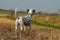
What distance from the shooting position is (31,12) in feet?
61.1

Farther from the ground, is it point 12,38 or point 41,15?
point 12,38

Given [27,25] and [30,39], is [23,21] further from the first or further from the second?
[30,39]

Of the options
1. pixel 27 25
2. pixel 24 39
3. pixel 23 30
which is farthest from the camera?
pixel 27 25

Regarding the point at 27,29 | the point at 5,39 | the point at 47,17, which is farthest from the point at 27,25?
the point at 47,17

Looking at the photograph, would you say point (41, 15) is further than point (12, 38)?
Yes

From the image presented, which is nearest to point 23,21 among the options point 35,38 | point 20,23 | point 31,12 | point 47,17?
point 20,23

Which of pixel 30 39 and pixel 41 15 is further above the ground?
pixel 30 39

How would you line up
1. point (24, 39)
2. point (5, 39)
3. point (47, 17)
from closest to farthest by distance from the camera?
1. point (5, 39)
2. point (24, 39)
3. point (47, 17)

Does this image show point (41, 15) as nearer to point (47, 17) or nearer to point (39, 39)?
point (47, 17)

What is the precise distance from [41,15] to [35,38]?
112 ft

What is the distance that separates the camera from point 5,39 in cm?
1204

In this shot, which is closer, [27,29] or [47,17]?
[27,29]

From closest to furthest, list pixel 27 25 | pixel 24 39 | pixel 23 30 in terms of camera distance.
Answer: pixel 24 39 < pixel 23 30 < pixel 27 25

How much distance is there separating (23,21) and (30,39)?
415 cm
